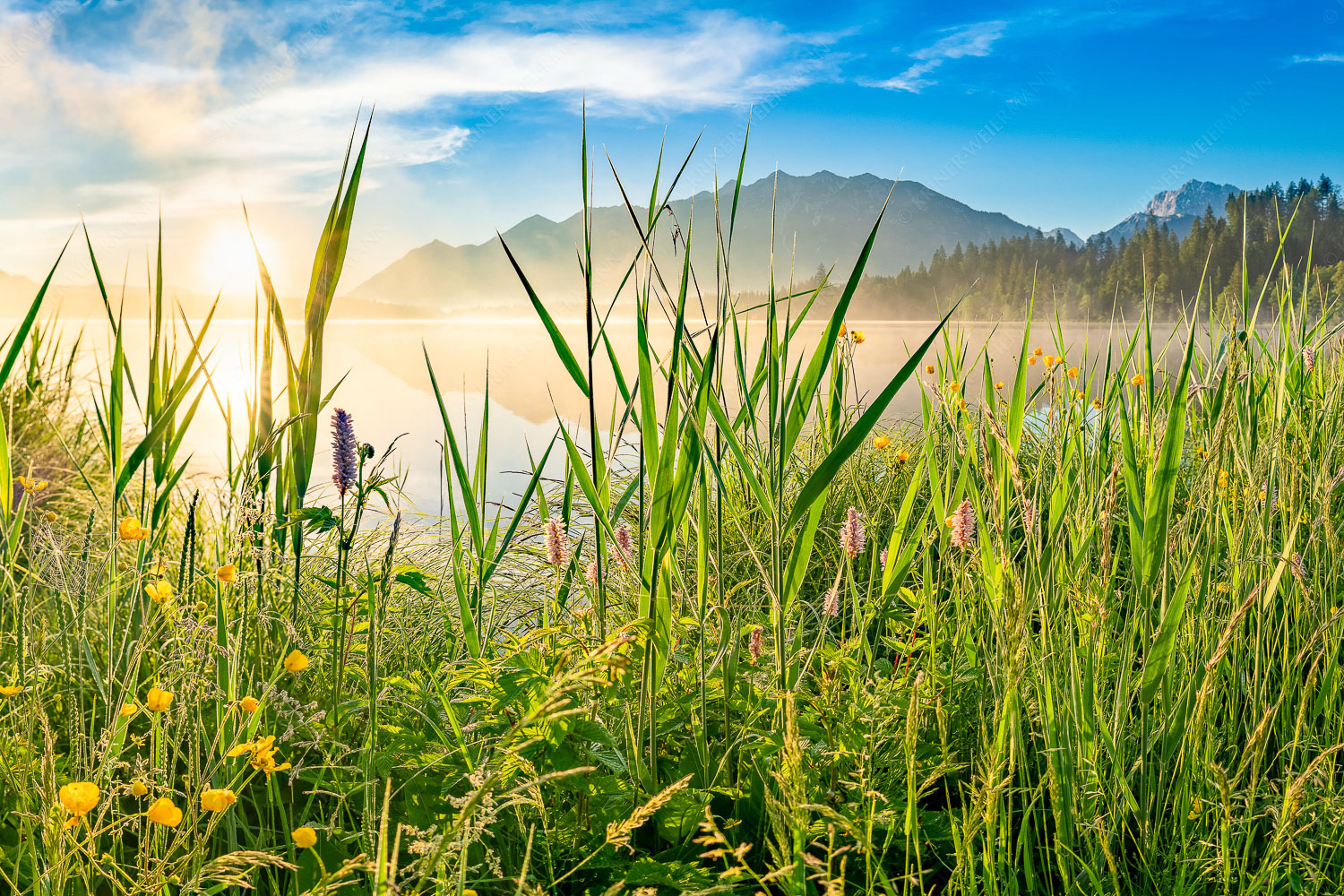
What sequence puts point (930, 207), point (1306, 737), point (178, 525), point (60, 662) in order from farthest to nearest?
point (930, 207) < point (178, 525) < point (60, 662) < point (1306, 737)

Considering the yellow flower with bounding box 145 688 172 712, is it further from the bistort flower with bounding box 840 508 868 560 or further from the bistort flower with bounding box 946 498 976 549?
the bistort flower with bounding box 946 498 976 549

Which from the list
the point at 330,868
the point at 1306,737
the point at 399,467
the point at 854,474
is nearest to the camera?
the point at 330,868

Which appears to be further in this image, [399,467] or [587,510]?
[587,510]

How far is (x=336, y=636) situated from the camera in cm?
133

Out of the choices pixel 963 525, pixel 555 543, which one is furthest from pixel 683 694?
pixel 963 525

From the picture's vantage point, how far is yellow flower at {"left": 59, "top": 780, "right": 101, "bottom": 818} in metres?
0.78

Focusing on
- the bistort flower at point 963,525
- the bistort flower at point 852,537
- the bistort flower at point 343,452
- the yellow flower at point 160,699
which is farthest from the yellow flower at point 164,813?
the bistort flower at point 963,525

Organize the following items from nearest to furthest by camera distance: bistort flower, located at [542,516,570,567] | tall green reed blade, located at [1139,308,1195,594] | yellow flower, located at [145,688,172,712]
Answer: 1. yellow flower, located at [145,688,172,712]
2. tall green reed blade, located at [1139,308,1195,594]
3. bistort flower, located at [542,516,570,567]

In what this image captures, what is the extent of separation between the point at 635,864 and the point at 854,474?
2.03m

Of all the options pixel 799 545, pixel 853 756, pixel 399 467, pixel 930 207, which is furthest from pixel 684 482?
pixel 930 207

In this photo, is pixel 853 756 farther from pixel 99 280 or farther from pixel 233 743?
Result: pixel 99 280

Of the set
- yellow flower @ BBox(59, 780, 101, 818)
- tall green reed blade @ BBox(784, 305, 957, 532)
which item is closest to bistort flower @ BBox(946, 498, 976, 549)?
tall green reed blade @ BBox(784, 305, 957, 532)

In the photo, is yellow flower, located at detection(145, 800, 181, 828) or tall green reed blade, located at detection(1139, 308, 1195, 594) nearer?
yellow flower, located at detection(145, 800, 181, 828)

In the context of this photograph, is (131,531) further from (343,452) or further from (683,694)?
(683,694)
